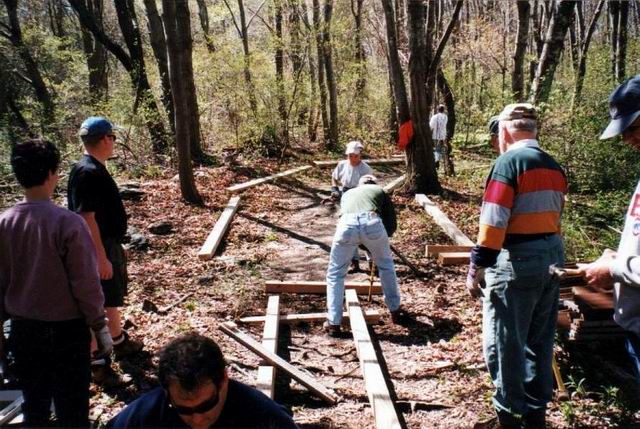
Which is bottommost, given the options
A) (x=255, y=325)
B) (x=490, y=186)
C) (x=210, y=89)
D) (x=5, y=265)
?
(x=255, y=325)

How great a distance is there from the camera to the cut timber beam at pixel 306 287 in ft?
22.7

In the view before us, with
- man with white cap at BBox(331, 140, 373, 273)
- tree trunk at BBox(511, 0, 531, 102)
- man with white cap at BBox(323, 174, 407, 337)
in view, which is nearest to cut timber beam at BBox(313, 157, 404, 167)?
tree trunk at BBox(511, 0, 531, 102)

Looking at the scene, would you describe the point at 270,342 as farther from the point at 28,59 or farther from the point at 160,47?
the point at 28,59

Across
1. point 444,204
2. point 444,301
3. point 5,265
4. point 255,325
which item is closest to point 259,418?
point 5,265

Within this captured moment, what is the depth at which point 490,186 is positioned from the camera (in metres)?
3.39

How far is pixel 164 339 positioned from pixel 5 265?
8.61ft

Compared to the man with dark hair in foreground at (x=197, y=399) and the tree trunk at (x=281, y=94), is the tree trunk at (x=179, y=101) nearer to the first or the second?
the tree trunk at (x=281, y=94)

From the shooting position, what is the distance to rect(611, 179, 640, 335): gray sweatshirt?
2.38m

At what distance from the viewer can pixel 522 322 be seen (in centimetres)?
341

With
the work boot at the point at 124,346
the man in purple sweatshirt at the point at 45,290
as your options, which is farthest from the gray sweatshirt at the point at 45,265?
the work boot at the point at 124,346

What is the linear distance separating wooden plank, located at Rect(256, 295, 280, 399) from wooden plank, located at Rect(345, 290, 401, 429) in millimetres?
828

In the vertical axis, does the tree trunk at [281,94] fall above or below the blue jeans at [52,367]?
above

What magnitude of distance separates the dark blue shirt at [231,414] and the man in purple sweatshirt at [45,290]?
1.18 meters

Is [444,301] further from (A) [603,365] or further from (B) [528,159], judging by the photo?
(B) [528,159]
